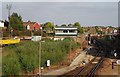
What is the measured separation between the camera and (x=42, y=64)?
39031 mm

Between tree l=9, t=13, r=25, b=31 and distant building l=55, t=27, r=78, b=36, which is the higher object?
tree l=9, t=13, r=25, b=31

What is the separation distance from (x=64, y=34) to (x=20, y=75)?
283 ft

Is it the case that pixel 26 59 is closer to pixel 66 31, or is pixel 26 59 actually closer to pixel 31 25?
pixel 66 31

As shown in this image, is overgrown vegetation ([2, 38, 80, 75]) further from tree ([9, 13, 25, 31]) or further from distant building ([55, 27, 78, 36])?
distant building ([55, 27, 78, 36])

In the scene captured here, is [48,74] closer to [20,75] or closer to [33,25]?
[20,75]

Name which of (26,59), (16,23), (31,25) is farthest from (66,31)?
(26,59)

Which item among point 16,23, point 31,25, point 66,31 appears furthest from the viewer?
point 31,25

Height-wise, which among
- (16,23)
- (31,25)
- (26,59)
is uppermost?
(16,23)

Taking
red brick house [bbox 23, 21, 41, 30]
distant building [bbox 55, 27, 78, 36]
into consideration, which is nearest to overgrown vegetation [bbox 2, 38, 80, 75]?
distant building [bbox 55, 27, 78, 36]

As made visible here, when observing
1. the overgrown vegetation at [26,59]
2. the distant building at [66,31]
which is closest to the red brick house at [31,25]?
the distant building at [66,31]

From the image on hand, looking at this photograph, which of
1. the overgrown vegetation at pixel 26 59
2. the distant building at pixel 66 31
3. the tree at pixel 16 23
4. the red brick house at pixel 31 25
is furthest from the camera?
the red brick house at pixel 31 25

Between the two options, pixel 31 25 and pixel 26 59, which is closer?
pixel 26 59

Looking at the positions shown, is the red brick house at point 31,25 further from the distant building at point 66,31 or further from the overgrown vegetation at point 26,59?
the overgrown vegetation at point 26,59

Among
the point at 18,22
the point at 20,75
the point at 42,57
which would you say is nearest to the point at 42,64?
the point at 42,57
